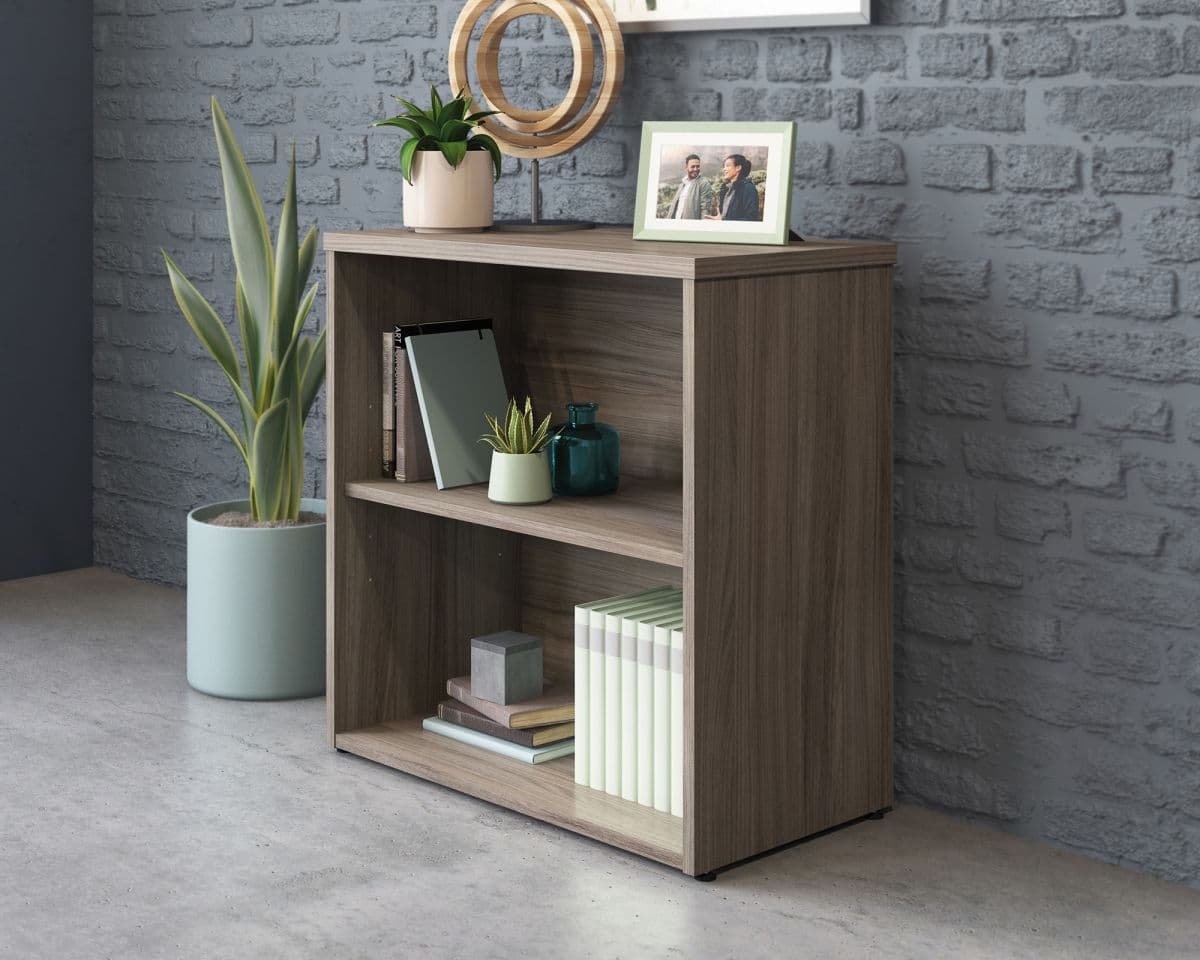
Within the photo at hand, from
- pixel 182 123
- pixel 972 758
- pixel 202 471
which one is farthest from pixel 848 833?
pixel 182 123

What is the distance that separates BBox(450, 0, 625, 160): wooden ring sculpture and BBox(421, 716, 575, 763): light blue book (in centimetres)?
99

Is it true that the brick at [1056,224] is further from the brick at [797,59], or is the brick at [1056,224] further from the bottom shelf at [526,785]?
the bottom shelf at [526,785]

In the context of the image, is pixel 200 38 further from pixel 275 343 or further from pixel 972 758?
pixel 972 758

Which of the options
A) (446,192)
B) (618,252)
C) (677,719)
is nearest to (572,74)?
(446,192)

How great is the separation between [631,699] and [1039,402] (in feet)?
2.40

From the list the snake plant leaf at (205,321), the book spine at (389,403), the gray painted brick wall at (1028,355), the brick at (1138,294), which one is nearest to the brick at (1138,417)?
the gray painted brick wall at (1028,355)

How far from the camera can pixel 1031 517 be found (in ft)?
8.00

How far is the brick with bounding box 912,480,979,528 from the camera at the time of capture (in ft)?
8.21

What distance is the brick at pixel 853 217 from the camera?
255cm

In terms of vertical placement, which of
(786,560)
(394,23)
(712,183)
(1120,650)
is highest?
(394,23)

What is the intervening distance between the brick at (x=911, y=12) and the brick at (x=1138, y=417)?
0.61 meters

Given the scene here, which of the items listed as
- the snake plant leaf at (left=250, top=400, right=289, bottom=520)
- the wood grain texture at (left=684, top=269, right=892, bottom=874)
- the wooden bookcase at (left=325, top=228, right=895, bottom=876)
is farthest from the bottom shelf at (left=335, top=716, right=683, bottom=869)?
the snake plant leaf at (left=250, top=400, right=289, bottom=520)

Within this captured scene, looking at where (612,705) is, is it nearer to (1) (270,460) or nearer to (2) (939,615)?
(2) (939,615)

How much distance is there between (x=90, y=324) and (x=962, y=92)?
241 centimetres
